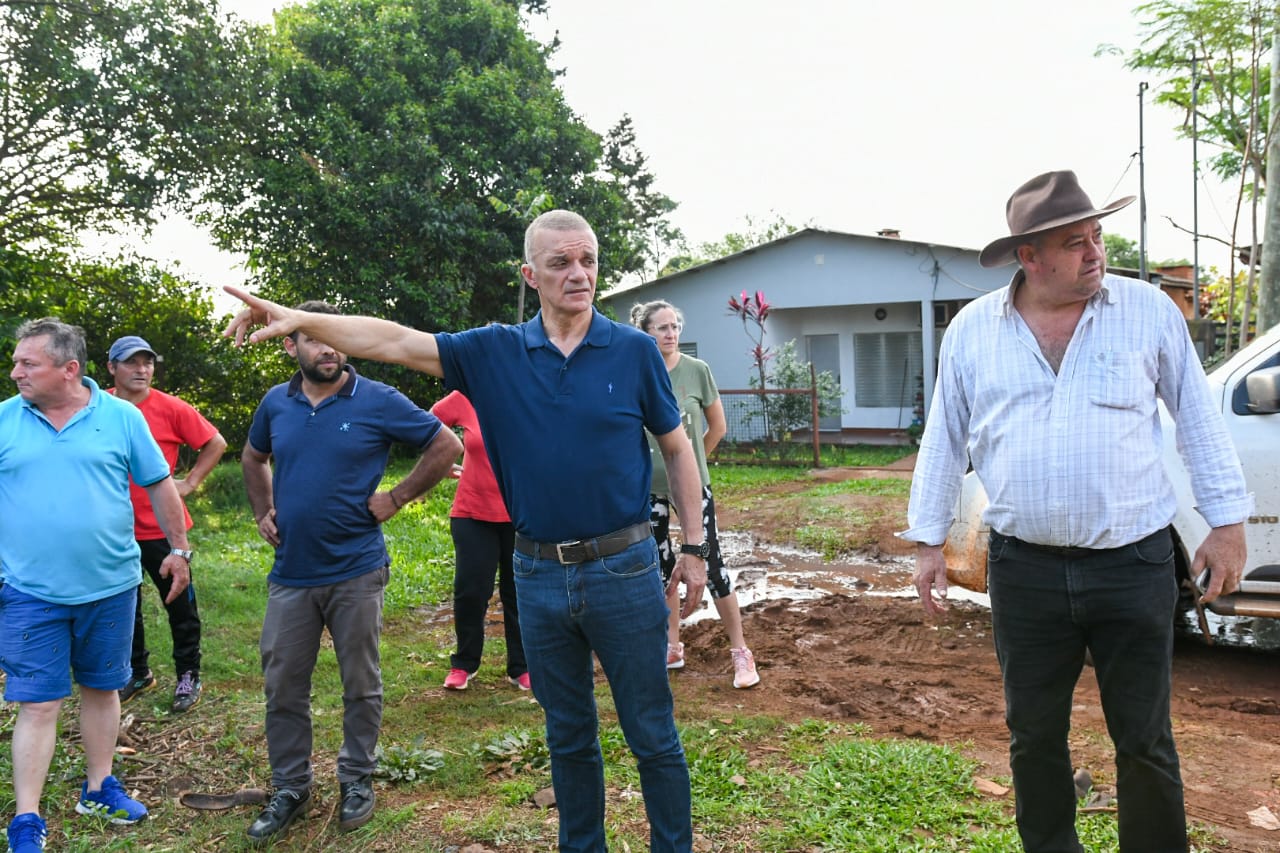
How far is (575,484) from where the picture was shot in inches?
116

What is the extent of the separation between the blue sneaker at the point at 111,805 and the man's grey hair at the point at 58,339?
1713mm

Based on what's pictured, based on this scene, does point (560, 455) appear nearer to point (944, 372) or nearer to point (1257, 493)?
point (944, 372)

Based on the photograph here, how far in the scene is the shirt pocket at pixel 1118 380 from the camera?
9.11ft

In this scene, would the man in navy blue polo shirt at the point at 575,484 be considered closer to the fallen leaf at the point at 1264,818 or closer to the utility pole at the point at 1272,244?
the fallen leaf at the point at 1264,818

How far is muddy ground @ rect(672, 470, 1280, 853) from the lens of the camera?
3.92m

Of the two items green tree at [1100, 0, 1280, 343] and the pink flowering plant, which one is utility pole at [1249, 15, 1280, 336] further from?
the pink flowering plant

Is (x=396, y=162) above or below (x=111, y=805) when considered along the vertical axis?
above

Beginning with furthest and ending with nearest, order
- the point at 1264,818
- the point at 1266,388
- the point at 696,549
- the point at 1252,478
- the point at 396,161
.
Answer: the point at 396,161 < the point at 1252,478 < the point at 1266,388 < the point at 1264,818 < the point at 696,549

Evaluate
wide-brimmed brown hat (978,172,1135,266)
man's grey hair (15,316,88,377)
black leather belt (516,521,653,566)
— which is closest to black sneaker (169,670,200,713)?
man's grey hair (15,316,88,377)

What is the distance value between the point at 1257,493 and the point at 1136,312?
288 centimetres

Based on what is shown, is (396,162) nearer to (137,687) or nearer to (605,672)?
(137,687)

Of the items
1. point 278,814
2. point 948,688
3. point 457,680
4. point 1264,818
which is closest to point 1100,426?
point 1264,818

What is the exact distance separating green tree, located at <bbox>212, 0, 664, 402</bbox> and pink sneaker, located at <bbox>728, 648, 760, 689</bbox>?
12598mm

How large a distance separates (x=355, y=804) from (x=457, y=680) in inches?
66.1
